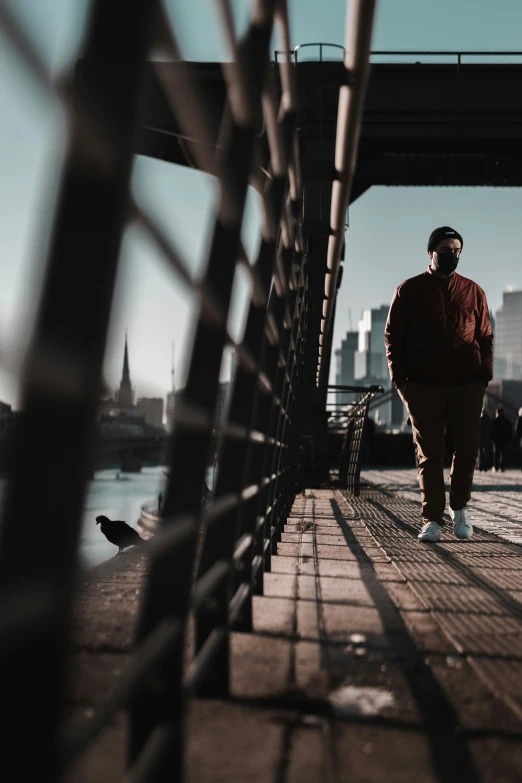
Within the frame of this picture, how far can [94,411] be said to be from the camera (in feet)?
2.77

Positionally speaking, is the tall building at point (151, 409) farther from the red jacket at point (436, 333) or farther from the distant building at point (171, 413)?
the red jacket at point (436, 333)

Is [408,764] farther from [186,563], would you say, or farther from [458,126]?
[458,126]

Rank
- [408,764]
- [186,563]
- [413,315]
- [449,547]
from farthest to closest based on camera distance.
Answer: [413,315] < [449,547] < [408,764] < [186,563]

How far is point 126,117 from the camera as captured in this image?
2.87 ft

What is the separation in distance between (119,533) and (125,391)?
9800 mm

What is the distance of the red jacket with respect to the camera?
5.23 meters

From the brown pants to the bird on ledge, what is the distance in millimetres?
5473

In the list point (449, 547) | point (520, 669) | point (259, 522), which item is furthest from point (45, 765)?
point (449, 547)

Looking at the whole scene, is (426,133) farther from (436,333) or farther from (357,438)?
(436,333)

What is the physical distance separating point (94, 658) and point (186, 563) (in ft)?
3.17

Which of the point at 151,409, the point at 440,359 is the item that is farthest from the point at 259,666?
the point at 440,359

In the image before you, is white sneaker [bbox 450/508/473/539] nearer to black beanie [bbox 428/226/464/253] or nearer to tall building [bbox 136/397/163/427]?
black beanie [bbox 428/226/464/253]

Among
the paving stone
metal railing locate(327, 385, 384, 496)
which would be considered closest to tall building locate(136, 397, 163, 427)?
the paving stone

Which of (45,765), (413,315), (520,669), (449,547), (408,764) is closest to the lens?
(45,765)
